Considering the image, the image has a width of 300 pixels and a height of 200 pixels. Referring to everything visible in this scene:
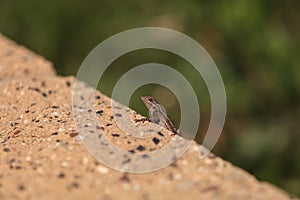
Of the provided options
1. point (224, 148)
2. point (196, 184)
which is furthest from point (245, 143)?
point (196, 184)

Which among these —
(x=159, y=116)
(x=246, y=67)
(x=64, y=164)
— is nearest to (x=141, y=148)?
(x=64, y=164)

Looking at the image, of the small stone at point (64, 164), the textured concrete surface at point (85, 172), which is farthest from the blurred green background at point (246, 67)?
the small stone at point (64, 164)

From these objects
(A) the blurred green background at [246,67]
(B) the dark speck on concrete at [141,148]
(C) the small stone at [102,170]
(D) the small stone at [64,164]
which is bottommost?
(A) the blurred green background at [246,67]

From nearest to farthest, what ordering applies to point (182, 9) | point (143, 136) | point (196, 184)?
1. point (196, 184)
2. point (143, 136)
3. point (182, 9)

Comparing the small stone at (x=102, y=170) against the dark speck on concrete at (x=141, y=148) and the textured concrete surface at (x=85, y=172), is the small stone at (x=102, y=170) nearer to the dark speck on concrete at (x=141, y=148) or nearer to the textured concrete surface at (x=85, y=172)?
the textured concrete surface at (x=85, y=172)

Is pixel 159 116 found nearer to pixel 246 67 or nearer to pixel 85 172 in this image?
pixel 85 172

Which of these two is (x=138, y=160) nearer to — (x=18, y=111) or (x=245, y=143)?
(x=18, y=111)
